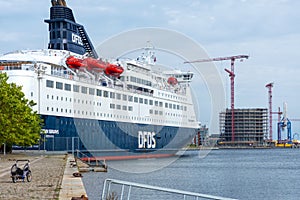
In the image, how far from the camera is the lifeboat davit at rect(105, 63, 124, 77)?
63.6 m

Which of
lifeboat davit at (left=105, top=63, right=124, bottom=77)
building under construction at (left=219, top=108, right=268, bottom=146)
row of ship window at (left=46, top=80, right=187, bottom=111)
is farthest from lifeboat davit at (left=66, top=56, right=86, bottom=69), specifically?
building under construction at (left=219, top=108, right=268, bottom=146)

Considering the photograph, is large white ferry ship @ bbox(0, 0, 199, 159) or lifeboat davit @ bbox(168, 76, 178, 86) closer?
large white ferry ship @ bbox(0, 0, 199, 159)

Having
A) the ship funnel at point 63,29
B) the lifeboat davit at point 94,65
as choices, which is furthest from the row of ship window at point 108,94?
the ship funnel at point 63,29

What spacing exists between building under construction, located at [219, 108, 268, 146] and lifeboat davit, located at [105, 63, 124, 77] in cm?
13164

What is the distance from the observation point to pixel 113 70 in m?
64.1

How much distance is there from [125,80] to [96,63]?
6512 millimetres

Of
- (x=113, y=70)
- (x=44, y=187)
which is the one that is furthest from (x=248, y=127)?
(x=44, y=187)

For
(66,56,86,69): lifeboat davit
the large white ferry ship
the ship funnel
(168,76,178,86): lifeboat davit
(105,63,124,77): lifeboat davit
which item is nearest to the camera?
the large white ferry ship

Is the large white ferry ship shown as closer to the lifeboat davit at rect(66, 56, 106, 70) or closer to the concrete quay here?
the lifeboat davit at rect(66, 56, 106, 70)

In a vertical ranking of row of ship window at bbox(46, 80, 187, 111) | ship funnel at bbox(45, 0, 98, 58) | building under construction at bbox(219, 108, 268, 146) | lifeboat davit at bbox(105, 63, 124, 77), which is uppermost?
ship funnel at bbox(45, 0, 98, 58)

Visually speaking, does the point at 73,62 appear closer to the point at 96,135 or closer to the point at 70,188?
the point at 96,135

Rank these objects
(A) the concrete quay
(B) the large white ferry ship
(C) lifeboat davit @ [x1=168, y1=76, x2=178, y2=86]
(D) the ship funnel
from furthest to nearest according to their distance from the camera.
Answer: (C) lifeboat davit @ [x1=168, y1=76, x2=178, y2=86] < (D) the ship funnel < (B) the large white ferry ship < (A) the concrete quay

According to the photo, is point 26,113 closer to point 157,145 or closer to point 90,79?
point 90,79

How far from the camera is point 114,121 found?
2365 inches
